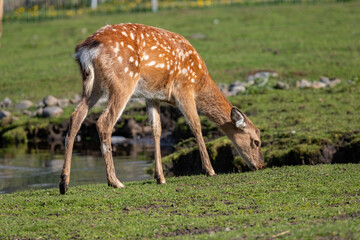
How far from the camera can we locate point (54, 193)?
894 centimetres

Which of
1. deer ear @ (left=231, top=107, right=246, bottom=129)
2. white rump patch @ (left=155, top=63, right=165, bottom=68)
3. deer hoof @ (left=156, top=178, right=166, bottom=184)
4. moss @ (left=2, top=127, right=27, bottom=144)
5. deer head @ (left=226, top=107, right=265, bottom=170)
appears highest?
white rump patch @ (left=155, top=63, right=165, bottom=68)

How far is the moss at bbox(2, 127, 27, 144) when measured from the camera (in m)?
18.2

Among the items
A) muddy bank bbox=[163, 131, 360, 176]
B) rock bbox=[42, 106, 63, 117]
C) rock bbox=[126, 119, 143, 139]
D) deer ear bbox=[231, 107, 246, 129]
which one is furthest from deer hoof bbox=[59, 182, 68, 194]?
rock bbox=[42, 106, 63, 117]

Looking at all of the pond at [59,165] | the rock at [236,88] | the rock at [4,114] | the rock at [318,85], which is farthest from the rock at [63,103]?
the rock at [318,85]

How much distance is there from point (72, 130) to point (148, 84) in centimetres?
143

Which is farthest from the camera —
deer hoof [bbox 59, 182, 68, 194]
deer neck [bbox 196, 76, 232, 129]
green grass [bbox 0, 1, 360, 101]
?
green grass [bbox 0, 1, 360, 101]

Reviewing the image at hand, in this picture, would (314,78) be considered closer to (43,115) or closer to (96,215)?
(43,115)

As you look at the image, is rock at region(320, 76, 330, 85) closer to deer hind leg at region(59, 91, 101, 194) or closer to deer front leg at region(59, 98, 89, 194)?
deer hind leg at region(59, 91, 101, 194)

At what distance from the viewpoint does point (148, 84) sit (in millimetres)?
9523

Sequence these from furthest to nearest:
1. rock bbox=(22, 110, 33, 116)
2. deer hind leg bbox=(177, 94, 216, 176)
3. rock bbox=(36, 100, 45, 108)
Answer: rock bbox=(36, 100, 45, 108) → rock bbox=(22, 110, 33, 116) → deer hind leg bbox=(177, 94, 216, 176)

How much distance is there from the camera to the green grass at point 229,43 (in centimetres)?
2267

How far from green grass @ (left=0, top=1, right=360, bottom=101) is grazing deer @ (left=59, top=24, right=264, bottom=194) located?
10863 mm

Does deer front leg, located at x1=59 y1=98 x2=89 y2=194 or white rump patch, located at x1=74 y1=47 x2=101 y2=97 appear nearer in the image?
deer front leg, located at x1=59 y1=98 x2=89 y2=194

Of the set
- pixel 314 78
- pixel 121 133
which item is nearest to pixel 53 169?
pixel 121 133
